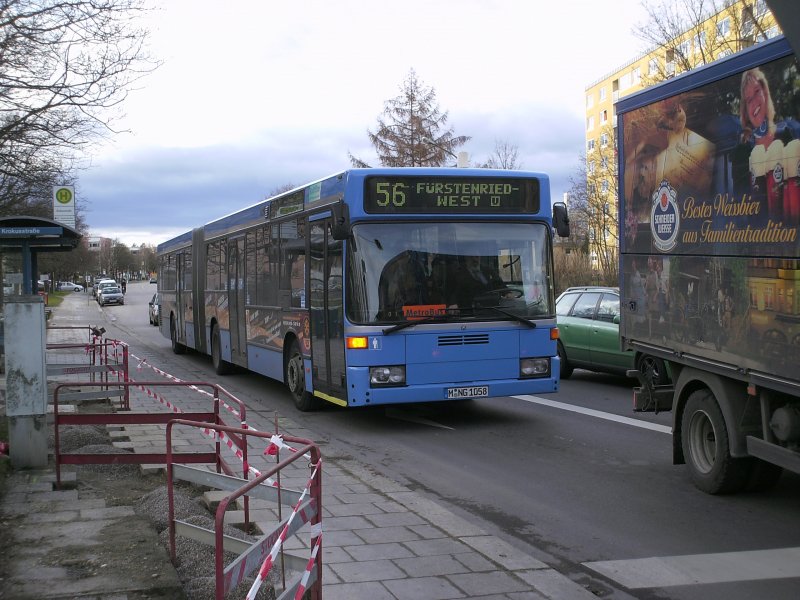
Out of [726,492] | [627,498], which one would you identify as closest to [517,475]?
[627,498]

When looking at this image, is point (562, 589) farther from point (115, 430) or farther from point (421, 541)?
point (115, 430)

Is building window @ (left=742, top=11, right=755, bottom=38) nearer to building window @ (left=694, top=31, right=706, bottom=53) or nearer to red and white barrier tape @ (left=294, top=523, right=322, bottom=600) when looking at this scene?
building window @ (left=694, top=31, right=706, bottom=53)

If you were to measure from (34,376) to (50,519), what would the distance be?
2026 millimetres

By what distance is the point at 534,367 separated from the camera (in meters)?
9.99

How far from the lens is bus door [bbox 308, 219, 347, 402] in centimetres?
980

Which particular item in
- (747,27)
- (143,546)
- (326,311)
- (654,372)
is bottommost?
(143,546)

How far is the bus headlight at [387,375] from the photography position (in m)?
9.42

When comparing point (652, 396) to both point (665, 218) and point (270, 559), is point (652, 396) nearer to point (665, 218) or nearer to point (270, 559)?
point (665, 218)

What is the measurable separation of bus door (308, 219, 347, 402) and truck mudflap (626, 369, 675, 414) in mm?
3468

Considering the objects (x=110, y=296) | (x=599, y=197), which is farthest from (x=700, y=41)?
(x=110, y=296)

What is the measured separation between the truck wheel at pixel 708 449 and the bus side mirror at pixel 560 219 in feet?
12.1

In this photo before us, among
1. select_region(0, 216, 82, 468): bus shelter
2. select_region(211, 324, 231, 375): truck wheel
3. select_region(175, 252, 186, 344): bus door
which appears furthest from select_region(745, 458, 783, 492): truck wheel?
select_region(175, 252, 186, 344): bus door

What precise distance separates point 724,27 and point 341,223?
2116 centimetres

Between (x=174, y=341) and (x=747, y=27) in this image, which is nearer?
(x=174, y=341)
